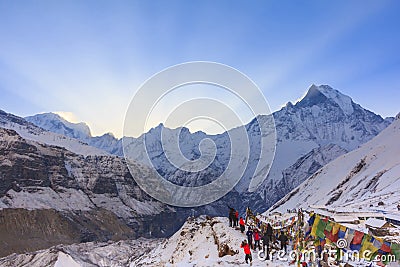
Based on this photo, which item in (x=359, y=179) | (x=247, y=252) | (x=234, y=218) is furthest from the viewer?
(x=359, y=179)

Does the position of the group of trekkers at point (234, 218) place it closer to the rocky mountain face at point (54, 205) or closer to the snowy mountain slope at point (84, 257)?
the snowy mountain slope at point (84, 257)

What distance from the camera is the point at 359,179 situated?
76.9m

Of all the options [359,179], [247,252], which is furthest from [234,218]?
[359,179]

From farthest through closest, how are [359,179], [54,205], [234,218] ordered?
[54,205], [359,179], [234,218]

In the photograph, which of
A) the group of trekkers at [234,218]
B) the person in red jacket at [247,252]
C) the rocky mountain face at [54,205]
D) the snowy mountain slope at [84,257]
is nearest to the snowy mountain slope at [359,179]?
the group of trekkers at [234,218]

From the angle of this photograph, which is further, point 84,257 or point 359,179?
point 84,257

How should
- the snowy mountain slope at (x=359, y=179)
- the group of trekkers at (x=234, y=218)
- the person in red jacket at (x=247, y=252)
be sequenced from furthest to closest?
the snowy mountain slope at (x=359, y=179), the group of trekkers at (x=234, y=218), the person in red jacket at (x=247, y=252)

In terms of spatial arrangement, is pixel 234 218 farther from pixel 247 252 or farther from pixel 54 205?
pixel 54 205

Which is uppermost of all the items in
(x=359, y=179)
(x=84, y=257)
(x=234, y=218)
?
(x=359, y=179)

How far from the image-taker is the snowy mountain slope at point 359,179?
5994cm

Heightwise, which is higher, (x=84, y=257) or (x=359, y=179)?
(x=359, y=179)

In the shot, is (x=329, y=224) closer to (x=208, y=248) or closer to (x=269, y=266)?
(x=269, y=266)

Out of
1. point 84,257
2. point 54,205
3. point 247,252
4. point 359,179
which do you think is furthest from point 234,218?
point 54,205

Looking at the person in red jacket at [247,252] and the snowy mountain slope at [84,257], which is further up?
the snowy mountain slope at [84,257]
